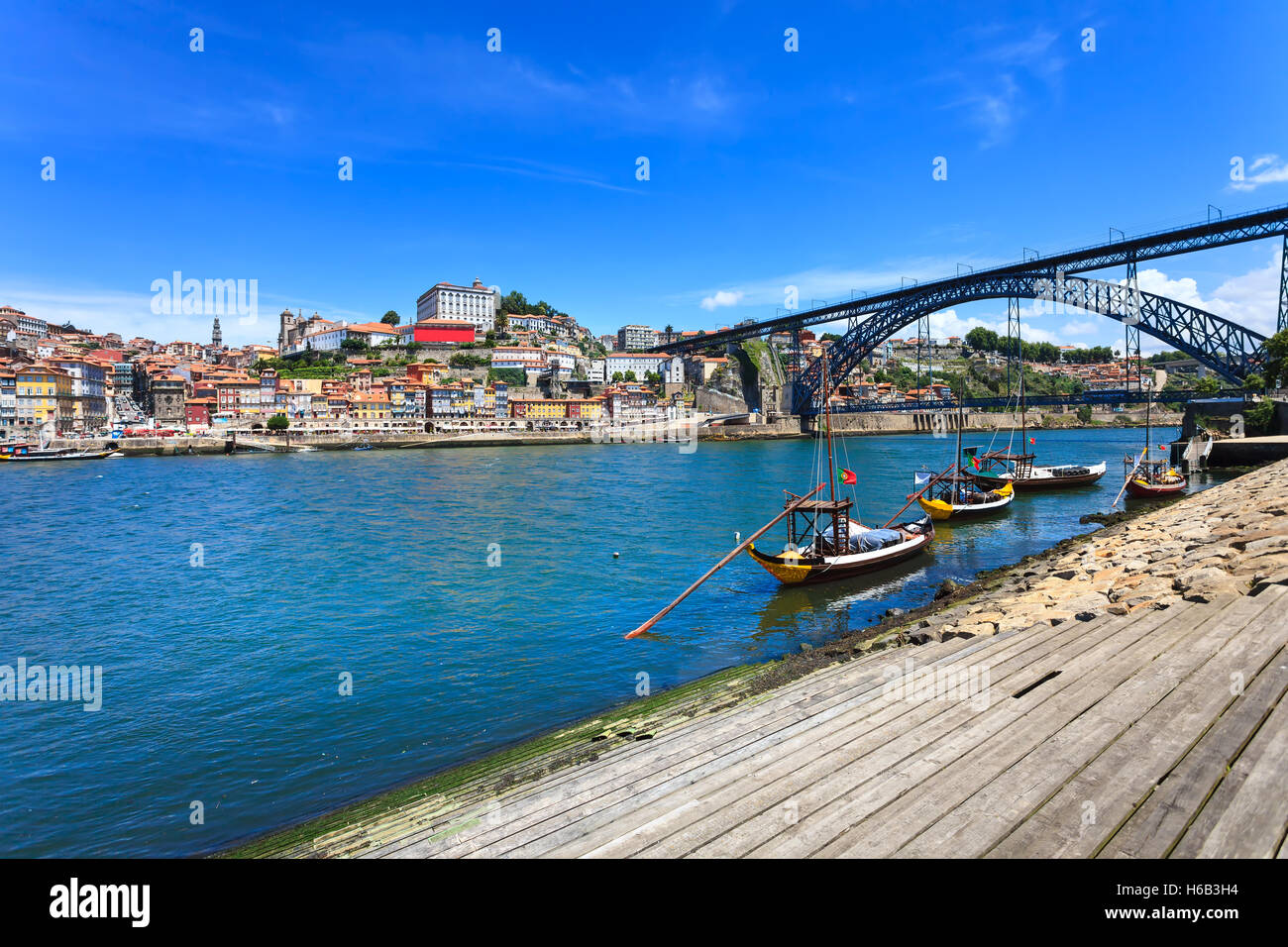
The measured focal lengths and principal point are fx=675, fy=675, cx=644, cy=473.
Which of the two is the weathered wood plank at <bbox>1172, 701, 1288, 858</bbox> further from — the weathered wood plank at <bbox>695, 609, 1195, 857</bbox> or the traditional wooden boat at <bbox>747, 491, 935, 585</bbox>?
the traditional wooden boat at <bbox>747, 491, 935, 585</bbox>

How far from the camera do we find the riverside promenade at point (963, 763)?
8.98 feet

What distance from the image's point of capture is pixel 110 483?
36.4 metres

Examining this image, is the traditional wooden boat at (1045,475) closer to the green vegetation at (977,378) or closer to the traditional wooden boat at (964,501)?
the traditional wooden boat at (964,501)

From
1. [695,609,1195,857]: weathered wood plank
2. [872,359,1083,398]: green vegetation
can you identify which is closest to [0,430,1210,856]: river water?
[695,609,1195,857]: weathered wood plank

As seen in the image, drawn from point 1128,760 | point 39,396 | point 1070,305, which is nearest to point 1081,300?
point 1070,305

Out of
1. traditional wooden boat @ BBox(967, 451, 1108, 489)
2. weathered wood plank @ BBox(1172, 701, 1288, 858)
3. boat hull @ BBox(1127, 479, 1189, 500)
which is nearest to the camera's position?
weathered wood plank @ BBox(1172, 701, 1288, 858)

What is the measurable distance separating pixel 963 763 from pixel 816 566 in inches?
385

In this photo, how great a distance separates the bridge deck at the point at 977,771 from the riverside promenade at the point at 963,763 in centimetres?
1

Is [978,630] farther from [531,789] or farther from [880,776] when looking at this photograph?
[531,789]

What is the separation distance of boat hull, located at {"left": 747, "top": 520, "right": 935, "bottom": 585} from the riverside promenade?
6.20 metres

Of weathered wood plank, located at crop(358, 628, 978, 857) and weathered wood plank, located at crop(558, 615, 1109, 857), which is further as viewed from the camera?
weathered wood plank, located at crop(358, 628, 978, 857)

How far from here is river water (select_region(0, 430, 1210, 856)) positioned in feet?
22.2

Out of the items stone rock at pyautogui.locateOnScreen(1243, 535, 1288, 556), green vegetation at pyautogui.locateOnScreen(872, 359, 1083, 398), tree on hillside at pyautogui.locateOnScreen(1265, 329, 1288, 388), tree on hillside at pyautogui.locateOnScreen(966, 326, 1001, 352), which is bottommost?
stone rock at pyautogui.locateOnScreen(1243, 535, 1288, 556)
